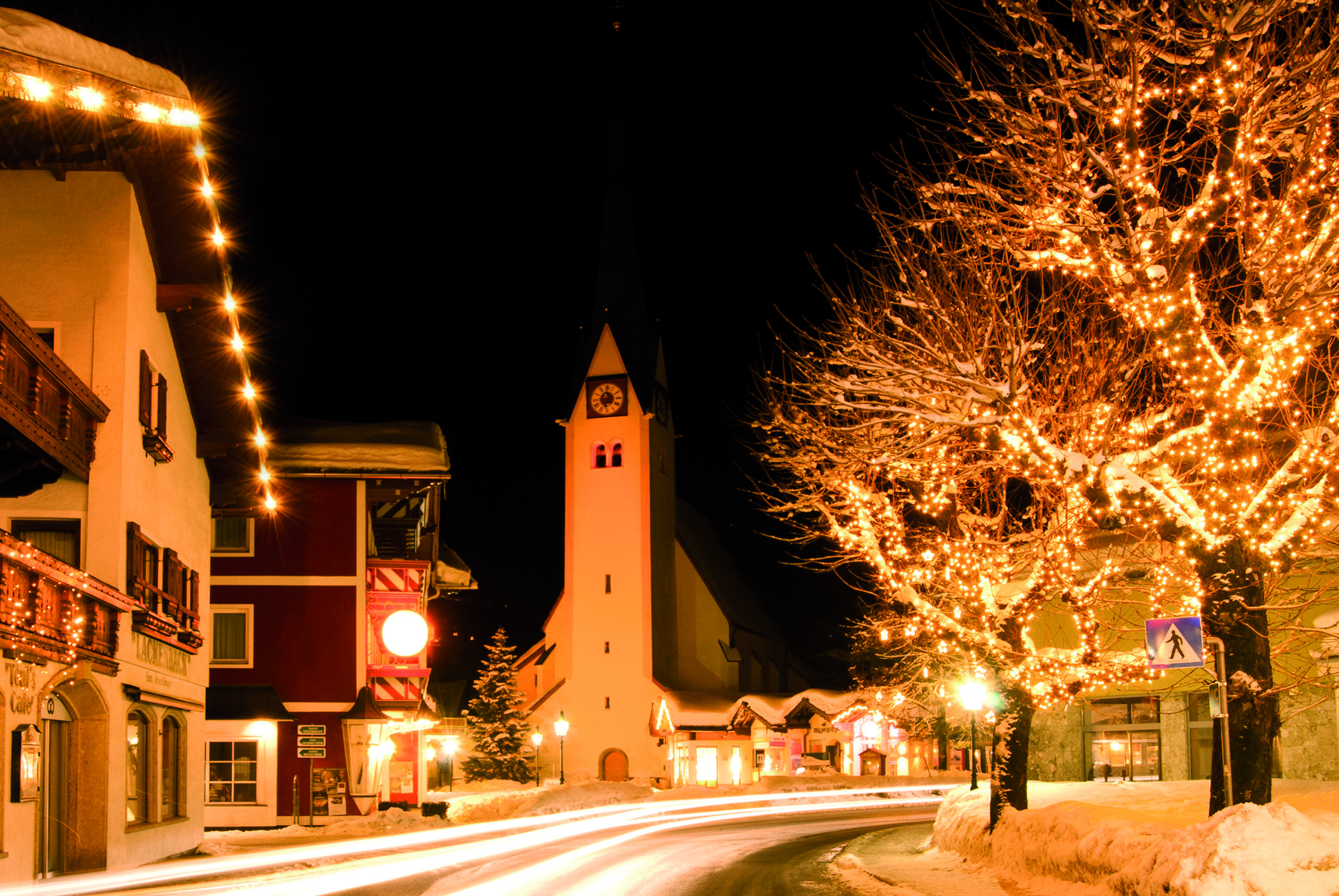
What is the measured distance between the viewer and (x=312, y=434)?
31.7 meters

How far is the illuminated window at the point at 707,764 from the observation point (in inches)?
2270

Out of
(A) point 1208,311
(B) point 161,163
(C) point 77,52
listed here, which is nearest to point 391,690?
(B) point 161,163

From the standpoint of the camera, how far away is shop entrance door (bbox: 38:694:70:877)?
15.9 metres

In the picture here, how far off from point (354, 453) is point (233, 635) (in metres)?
5.59

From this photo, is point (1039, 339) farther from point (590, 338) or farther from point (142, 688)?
point (590, 338)

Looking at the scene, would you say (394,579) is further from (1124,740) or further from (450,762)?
(450,762)

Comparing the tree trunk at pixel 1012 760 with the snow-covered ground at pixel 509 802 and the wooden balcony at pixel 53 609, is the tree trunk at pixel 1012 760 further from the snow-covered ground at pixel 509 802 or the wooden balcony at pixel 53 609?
the snow-covered ground at pixel 509 802

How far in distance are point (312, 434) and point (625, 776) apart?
107 ft

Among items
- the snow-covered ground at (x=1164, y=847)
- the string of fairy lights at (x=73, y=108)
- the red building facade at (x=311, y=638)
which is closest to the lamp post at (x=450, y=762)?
the red building facade at (x=311, y=638)

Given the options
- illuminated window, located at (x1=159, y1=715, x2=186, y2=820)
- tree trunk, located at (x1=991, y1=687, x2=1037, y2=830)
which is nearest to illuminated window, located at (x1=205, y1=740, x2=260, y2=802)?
illuminated window, located at (x1=159, y1=715, x2=186, y2=820)

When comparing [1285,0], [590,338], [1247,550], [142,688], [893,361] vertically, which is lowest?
[142,688]

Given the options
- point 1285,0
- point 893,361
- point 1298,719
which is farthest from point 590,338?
point 1285,0

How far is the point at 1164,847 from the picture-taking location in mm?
10992

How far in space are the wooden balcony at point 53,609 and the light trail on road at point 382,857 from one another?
2758 millimetres
